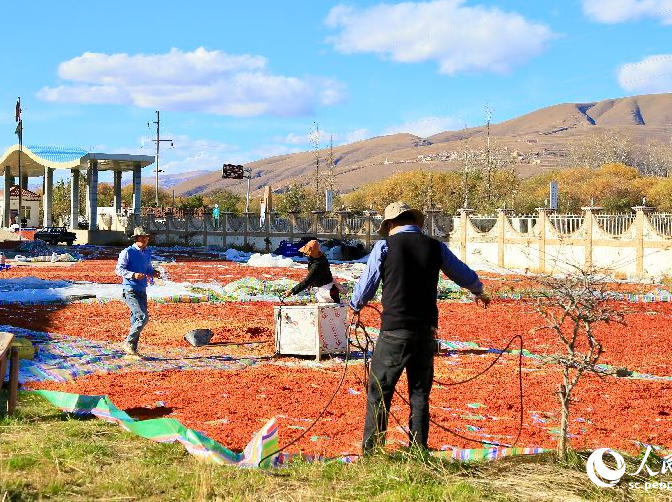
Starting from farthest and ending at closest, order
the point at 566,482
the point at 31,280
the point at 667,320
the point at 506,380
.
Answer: the point at 31,280, the point at 667,320, the point at 506,380, the point at 566,482

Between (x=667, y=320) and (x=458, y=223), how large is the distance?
21.9 meters

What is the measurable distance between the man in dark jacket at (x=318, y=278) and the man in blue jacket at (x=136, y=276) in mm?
2041

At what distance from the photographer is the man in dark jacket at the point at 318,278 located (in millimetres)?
12703

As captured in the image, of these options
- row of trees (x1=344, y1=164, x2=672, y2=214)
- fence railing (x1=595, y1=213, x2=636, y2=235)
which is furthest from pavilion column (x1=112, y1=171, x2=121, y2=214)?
fence railing (x1=595, y1=213, x2=636, y2=235)

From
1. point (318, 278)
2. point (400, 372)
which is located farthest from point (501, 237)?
point (400, 372)

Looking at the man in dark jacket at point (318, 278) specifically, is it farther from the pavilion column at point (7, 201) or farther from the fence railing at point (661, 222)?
the pavilion column at point (7, 201)

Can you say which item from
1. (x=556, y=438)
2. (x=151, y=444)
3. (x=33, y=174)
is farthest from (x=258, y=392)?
(x=33, y=174)

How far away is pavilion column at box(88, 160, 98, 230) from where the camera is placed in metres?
56.8

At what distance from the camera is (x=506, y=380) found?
10750 millimetres

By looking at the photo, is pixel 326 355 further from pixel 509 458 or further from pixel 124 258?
pixel 509 458

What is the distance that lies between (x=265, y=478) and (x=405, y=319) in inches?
59.0

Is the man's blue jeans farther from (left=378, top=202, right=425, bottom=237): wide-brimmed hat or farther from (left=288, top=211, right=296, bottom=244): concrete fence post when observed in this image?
(left=288, top=211, right=296, bottom=244): concrete fence post

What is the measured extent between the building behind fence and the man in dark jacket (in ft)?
16.1

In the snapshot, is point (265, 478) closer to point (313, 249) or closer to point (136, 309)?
point (136, 309)
